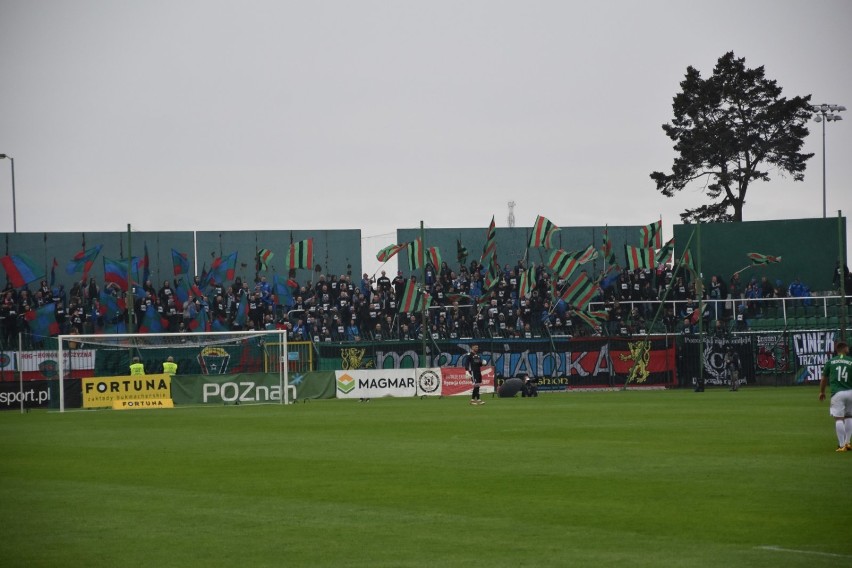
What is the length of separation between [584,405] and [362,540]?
88.5 ft

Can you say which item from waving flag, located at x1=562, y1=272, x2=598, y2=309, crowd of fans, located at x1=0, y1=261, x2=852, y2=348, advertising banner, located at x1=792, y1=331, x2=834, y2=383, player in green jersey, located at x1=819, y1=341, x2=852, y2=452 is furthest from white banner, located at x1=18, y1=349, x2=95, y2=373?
player in green jersey, located at x1=819, y1=341, x2=852, y2=452

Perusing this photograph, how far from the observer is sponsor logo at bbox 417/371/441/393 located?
1905 inches

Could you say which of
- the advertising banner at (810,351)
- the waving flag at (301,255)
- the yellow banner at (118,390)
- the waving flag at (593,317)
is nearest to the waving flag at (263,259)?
the waving flag at (301,255)

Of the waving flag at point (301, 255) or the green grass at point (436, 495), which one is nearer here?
the green grass at point (436, 495)

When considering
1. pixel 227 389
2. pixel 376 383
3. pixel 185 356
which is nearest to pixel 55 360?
pixel 185 356

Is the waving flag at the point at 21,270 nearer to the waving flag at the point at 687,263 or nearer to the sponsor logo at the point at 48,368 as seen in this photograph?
the sponsor logo at the point at 48,368

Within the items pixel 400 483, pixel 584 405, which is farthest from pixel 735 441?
pixel 584 405

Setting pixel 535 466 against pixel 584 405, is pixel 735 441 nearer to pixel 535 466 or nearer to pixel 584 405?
pixel 535 466

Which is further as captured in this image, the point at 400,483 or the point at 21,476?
the point at 21,476

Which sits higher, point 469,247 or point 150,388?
point 469,247

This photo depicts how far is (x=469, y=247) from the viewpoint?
67188 mm

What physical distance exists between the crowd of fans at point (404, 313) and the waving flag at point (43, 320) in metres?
0.14

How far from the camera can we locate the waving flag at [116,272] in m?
57.9

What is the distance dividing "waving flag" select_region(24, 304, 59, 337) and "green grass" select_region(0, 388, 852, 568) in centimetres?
2516
